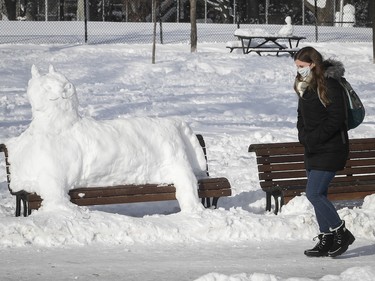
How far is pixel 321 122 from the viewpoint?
8.44 metres

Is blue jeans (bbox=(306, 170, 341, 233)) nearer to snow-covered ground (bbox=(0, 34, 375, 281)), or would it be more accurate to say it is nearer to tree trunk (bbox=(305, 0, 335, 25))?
snow-covered ground (bbox=(0, 34, 375, 281))

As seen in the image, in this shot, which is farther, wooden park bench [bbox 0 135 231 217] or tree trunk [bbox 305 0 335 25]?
tree trunk [bbox 305 0 335 25]

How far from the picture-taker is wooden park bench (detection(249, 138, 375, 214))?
10.6m

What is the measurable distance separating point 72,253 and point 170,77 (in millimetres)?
16466

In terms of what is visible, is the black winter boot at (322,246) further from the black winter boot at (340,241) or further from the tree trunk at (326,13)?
the tree trunk at (326,13)

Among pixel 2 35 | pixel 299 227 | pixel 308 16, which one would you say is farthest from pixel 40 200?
pixel 308 16

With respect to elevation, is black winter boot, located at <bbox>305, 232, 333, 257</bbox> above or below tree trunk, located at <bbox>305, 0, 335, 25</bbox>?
below

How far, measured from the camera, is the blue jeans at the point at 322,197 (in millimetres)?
8508

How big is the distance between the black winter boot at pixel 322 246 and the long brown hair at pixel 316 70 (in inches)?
42.4

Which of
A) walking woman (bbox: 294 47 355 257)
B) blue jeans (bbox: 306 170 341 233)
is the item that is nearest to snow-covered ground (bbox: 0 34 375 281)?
blue jeans (bbox: 306 170 341 233)

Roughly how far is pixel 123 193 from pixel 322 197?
2.20 meters

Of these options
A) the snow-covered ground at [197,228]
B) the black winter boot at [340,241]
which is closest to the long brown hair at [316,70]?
the black winter boot at [340,241]

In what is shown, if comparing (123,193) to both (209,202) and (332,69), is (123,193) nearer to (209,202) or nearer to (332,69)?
(209,202)

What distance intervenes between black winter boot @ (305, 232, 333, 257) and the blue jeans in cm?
5
